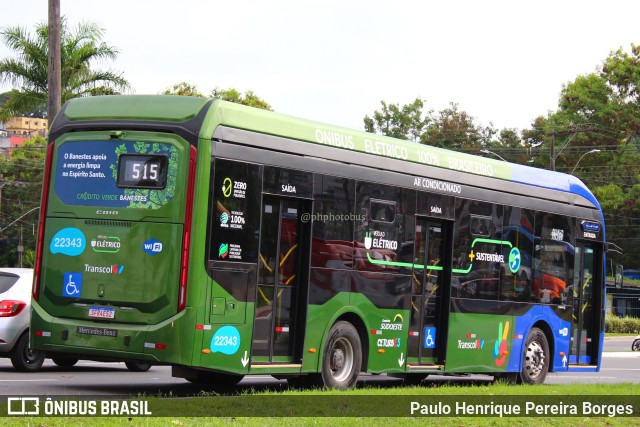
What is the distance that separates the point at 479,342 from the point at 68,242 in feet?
24.8

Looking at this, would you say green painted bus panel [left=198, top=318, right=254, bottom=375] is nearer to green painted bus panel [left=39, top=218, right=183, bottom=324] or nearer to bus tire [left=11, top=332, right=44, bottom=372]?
green painted bus panel [left=39, top=218, right=183, bottom=324]

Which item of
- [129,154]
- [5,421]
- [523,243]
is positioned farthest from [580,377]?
[5,421]

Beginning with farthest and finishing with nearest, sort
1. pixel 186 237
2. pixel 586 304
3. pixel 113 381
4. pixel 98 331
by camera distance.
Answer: pixel 586 304, pixel 113 381, pixel 98 331, pixel 186 237

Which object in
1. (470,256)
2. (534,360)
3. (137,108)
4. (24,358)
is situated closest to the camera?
(137,108)

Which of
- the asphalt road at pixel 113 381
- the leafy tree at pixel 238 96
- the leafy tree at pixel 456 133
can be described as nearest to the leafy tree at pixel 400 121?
the leafy tree at pixel 456 133

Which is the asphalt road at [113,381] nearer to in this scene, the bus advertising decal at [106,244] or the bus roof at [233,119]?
the bus advertising decal at [106,244]

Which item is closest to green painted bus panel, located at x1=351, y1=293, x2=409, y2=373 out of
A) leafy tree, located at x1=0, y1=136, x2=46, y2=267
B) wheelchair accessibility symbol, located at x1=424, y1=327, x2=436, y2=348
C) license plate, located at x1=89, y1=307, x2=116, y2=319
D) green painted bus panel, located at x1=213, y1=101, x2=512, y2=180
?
wheelchair accessibility symbol, located at x1=424, y1=327, x2=436, y2=348

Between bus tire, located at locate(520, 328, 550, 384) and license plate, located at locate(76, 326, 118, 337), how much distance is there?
881 centimetres

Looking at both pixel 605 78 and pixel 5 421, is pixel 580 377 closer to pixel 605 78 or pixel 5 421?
pixel 5 421

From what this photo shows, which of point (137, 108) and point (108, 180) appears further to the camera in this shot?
point (137, 108)

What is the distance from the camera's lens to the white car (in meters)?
16.9

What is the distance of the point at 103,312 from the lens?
12.8 m

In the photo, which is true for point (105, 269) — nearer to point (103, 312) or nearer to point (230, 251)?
point (103, 312)

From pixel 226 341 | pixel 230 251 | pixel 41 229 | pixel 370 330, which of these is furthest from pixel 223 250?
pixel 370 330
